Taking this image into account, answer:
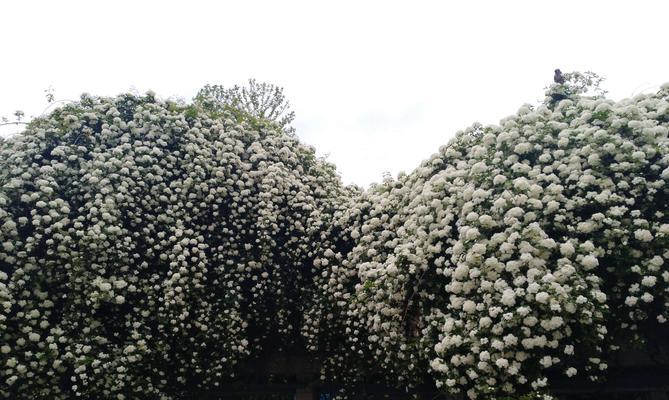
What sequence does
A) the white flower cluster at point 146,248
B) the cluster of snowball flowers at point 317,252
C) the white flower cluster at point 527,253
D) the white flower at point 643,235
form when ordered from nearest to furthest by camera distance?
the white flower cluster at point 527,253 < the white flower at point 643,235 < the cluster of snowball flowers at point 317,252 < the white flower cluster at point 146,248

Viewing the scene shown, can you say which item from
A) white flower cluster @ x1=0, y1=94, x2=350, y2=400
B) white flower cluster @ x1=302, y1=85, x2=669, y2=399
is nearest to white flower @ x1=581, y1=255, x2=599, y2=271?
white flower cluster @ x1=302, y1=85, x2=669, y2=399

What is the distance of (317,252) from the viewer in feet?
27.1

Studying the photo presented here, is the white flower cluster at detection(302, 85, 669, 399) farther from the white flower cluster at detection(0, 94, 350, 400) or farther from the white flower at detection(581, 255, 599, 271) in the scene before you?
the white flower cluster at detection(0, 94, 350, 400)

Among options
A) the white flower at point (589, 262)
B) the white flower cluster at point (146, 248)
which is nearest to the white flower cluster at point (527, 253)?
the white flower at point (589, 262)

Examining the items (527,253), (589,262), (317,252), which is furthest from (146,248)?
(589,262)

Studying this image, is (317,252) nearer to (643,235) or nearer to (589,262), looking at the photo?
(589,262)

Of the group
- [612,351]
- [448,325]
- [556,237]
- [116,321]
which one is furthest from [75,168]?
[612,351]

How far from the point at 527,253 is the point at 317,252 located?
3.92 m

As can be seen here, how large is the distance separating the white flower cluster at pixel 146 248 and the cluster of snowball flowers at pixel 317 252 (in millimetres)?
31

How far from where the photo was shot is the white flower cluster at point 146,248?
6.46m

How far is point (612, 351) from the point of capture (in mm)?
4945

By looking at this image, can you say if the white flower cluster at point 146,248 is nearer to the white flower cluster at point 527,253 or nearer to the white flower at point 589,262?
the white flower cluster at point 527,253

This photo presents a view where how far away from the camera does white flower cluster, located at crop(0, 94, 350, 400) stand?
6457 millimetres

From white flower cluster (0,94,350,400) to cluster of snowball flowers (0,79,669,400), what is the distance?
3cm
